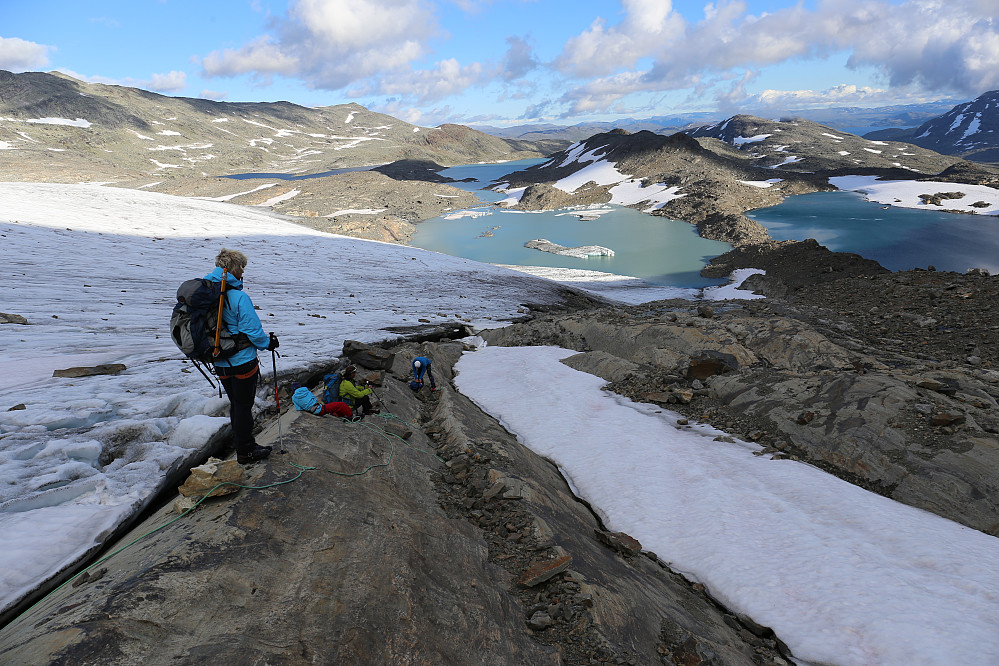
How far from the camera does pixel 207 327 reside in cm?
479

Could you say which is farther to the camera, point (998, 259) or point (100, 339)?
point (998, 259)

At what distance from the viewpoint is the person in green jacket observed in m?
7.54

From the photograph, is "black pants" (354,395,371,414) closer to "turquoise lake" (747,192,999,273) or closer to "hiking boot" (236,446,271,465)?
"hiking boot" (236,446,271,465)

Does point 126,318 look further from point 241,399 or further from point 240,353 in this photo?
point 240,353

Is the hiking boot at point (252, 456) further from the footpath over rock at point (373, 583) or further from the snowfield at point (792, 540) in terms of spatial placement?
the snowfield at point (792, 540)

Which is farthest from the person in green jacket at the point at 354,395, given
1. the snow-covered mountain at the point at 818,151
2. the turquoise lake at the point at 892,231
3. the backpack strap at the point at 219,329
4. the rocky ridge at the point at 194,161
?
the snow-covered mountain at the point at 818,151

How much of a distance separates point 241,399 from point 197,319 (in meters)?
1.04

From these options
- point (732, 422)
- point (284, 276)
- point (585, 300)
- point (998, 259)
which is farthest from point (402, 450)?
point (998, 259)

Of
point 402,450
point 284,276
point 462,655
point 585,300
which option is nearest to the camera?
point 462,655

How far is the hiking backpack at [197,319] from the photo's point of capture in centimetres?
470

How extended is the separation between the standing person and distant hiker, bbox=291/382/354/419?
1517 mm

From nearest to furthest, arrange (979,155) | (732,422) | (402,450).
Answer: (402,450) → (732,422) → (979,155)

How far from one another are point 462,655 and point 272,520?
2148 millimetres

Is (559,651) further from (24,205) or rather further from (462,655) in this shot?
(24,205)
